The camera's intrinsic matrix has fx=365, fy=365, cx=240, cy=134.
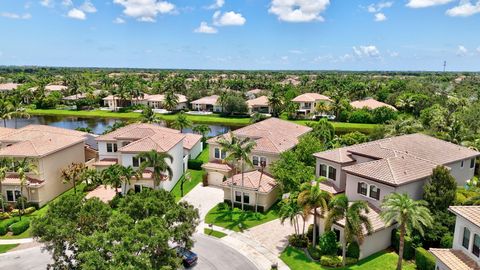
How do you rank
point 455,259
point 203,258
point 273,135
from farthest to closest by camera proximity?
1. point 273,135
2. point 203,258
3. point 455,259

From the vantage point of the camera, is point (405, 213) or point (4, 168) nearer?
point (405, 213)

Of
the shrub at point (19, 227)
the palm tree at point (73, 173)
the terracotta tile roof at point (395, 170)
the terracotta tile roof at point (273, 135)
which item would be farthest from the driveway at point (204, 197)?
the shrub at point (19, 227)

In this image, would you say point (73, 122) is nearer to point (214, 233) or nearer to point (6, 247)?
point (6, 247)

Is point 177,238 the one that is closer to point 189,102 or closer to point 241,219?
point 241,219

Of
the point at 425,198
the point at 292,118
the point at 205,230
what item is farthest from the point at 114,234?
the point at 292,118

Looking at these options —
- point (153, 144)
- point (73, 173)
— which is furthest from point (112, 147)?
point (153, 144)

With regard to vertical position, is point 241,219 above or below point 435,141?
below
